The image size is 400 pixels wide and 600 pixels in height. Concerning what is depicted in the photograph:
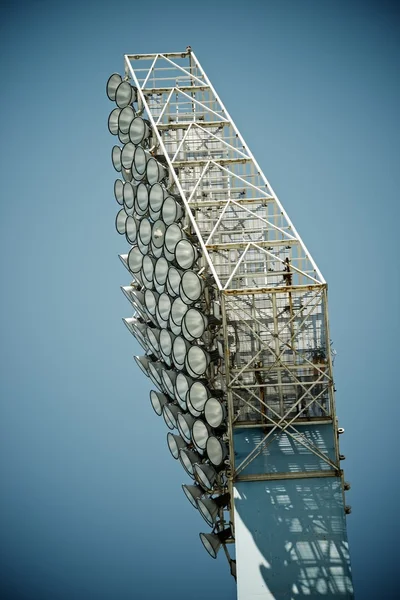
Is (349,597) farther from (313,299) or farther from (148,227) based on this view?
(148,227)

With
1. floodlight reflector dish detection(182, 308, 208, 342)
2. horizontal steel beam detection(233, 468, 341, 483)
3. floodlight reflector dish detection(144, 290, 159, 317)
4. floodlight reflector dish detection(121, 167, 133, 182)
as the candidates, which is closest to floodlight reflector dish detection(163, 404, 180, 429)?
floodlight reflector dish detection(144, 290, 159, 317)

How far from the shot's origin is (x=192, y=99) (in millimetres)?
52250

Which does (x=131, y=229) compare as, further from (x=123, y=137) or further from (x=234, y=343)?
(x=234, y=343)

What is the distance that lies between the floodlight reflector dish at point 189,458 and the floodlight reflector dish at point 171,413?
7.72 ft

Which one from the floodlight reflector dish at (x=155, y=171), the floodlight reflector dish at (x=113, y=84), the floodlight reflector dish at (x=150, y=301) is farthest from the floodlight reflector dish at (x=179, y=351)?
the floodlight reflector dish at (x=113, y=84)

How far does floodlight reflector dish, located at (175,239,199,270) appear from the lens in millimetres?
42491

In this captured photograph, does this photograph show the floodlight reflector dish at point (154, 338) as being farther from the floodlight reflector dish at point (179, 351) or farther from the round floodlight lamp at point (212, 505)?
the round floodlight lamp at point (212, 505)

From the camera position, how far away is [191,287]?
139 feet

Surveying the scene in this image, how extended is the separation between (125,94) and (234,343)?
18.4m

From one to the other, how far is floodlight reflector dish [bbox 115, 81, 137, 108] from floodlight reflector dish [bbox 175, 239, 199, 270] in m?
13.3

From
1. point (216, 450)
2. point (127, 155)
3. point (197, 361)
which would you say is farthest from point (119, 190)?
point (216, 450)

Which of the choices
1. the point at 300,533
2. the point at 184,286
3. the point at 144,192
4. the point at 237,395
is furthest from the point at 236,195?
the point at 300,533

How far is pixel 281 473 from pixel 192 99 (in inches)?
914

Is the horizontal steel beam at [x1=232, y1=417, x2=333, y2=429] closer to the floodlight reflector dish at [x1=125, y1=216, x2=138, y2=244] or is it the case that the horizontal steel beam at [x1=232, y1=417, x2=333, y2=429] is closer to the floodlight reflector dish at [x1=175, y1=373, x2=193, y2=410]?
the floodlight reflector dish at [x1=175, y1=373, x2=193, y2=410]
